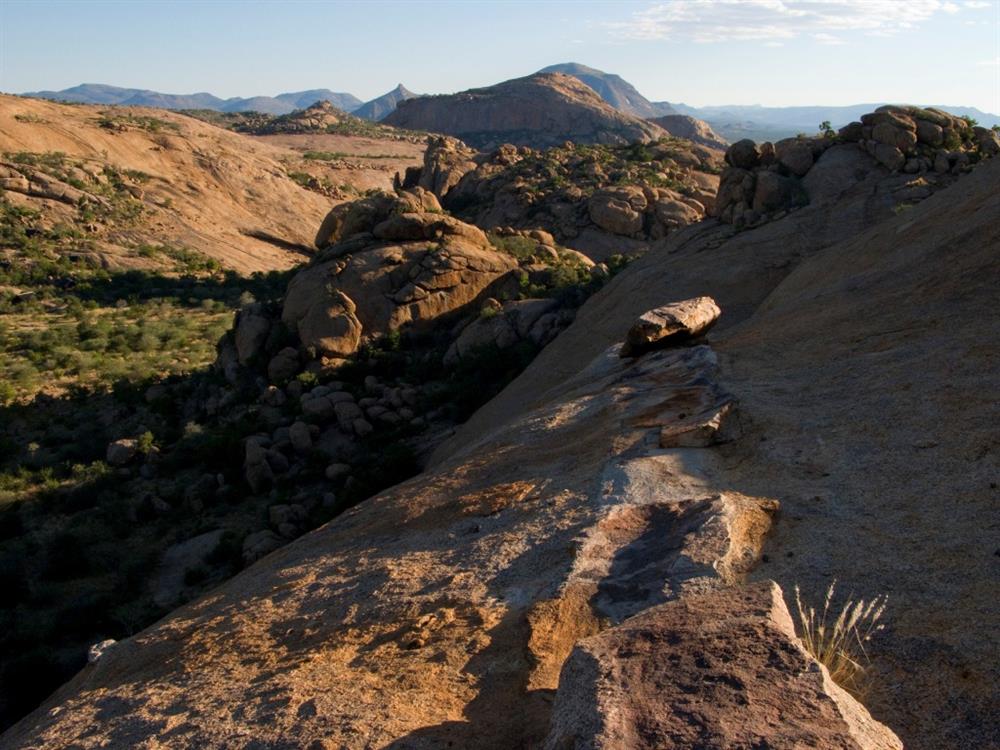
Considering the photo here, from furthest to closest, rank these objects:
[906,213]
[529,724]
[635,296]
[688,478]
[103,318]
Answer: [103,318] < [635,296] < [906,213] < [688,478] < [529,724]

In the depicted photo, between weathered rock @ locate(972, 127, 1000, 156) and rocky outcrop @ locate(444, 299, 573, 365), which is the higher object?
weathered rock @ locate(972, 127, 1000, 156)

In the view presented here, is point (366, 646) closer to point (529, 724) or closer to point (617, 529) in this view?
point (529, 724)

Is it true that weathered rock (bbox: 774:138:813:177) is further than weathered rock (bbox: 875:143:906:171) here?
Yes

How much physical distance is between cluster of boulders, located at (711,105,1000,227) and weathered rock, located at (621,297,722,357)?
716 cm

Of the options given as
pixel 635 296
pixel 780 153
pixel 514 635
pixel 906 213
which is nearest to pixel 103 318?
pixel 635 296

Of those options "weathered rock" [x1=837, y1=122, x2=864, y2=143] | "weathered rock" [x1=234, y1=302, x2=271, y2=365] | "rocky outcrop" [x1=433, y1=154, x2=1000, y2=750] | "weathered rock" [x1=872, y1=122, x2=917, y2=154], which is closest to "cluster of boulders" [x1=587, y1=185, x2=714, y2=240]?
"weathered rock" [x1=837, y1=122, x2=864, y2=143]

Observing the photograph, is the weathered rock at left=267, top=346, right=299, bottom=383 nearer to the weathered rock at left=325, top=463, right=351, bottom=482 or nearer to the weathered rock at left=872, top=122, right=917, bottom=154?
the weathered rock at left=325, top=463, right=351, bottom=482

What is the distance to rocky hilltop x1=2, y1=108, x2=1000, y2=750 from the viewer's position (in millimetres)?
3502

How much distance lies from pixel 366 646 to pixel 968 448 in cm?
464

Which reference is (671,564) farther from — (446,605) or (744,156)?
(744,156)

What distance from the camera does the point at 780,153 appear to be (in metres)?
18.7

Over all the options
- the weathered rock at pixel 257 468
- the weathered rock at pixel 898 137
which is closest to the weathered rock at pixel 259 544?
the weathered rock at pixel 257 468

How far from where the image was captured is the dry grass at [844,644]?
381 cm

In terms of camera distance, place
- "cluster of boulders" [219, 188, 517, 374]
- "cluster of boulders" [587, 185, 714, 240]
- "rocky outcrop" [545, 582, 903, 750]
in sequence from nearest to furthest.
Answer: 1. "rocky outcrop" [545, 582, 903, 750]
2. "cluster of boulders" [219, 188, 517, 374]
3. "cluster of boulders" [587, 185, 714, 240]
